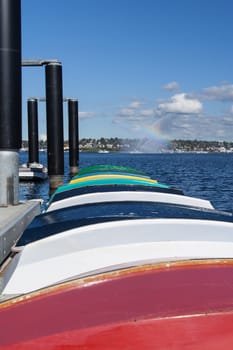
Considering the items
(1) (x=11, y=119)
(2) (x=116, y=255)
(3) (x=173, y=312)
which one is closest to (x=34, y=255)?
(2) (x=116, y=255)

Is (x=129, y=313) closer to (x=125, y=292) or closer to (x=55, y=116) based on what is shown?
(x=125, y=292)

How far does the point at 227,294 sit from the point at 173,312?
26cm

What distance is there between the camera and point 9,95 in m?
8.72

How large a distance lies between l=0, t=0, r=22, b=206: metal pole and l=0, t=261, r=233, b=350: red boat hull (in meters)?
6.58

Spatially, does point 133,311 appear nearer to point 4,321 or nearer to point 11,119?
point 4,321

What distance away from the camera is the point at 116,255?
271cm

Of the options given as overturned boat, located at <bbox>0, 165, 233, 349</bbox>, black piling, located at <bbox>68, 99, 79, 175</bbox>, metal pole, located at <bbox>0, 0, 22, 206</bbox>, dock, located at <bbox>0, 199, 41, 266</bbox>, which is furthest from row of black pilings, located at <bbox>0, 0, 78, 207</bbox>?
black piling, located at <bbox>68, 99, 79, 175</bbox>

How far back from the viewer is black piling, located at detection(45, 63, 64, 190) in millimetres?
20312

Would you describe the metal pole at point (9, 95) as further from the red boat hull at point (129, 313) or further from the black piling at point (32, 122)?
the black piling at point (32, 122)

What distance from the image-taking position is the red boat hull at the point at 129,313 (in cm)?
211

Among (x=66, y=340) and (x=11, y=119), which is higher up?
(x=11, y=119)

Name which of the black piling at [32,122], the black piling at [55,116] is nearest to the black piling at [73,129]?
the black piling at [32,122]

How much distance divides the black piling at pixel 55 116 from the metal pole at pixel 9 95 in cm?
1136

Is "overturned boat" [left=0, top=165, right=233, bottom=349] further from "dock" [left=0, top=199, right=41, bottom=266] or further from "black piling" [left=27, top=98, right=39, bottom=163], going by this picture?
"black piling" [left=27, top=98, right=39, bottom=163]
